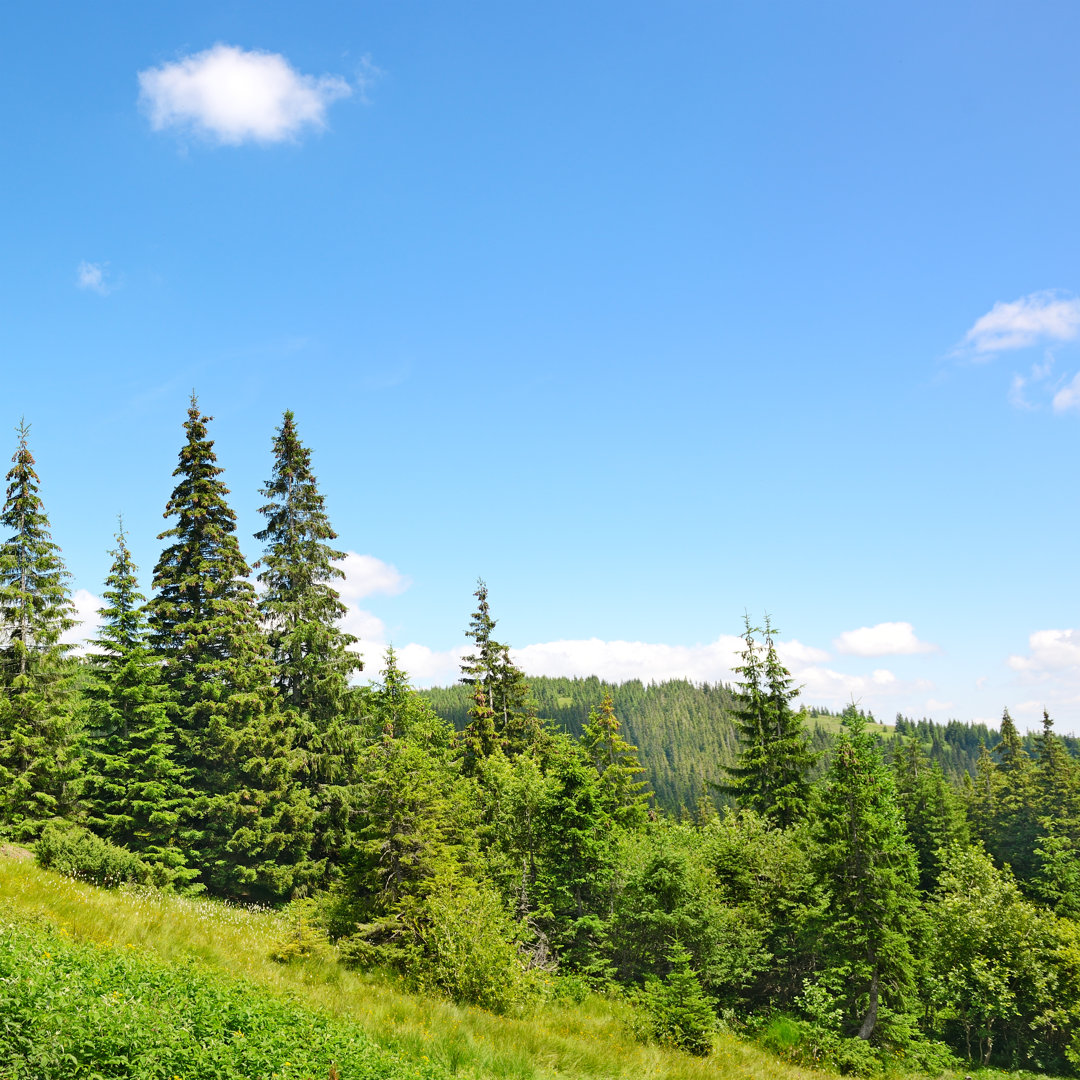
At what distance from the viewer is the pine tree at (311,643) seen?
98.7 feet

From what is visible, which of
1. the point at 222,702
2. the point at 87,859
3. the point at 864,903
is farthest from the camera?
the point at 222,702

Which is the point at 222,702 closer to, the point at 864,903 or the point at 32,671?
the point at 32,671

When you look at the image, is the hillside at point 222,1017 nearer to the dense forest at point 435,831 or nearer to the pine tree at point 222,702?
the dense forest at point 435,831

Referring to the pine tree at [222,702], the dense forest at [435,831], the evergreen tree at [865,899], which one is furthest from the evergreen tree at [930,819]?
the pine tree at [222,702]

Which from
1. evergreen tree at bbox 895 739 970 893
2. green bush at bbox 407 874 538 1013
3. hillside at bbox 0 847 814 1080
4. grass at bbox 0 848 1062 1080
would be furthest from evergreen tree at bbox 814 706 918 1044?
evergreen tree at bbox 895 739 970 893

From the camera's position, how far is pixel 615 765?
38719 millimetres

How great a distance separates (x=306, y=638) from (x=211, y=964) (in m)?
18.6

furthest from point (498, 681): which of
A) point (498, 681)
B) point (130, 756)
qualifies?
point (130, 756)

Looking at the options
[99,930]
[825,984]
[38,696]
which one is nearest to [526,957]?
[825,984]

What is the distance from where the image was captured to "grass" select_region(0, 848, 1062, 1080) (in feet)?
30.1

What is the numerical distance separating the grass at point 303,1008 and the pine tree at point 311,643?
368 inches

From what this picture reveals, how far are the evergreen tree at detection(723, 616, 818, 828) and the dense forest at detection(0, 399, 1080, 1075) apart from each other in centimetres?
13

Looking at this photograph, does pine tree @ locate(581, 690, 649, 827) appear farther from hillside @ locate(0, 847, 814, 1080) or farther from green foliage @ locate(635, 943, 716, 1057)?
green foliage @ locate(635, 943, 716, 1057)

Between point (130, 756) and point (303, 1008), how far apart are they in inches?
809
